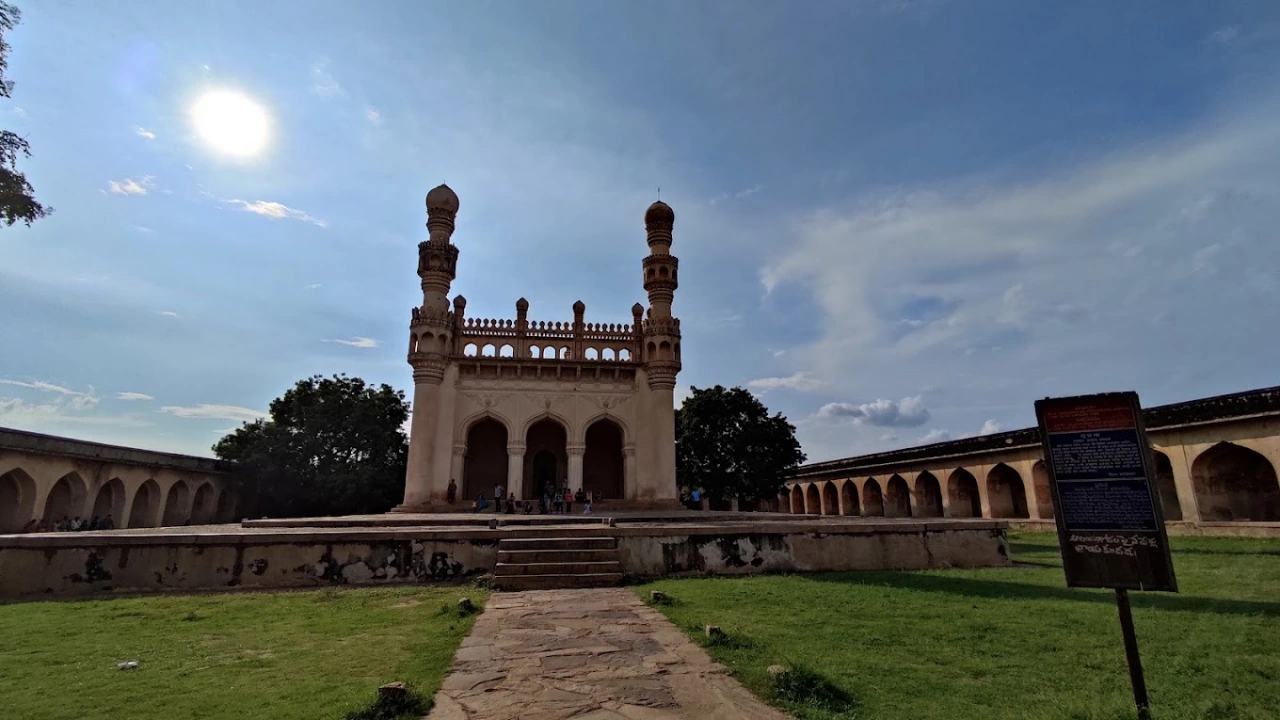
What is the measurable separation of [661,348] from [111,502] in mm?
27776

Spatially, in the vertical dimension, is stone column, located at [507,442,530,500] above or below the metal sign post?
above

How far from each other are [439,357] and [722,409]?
1552 centimetres

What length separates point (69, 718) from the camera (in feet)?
12.4

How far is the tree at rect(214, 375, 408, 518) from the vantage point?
101ft

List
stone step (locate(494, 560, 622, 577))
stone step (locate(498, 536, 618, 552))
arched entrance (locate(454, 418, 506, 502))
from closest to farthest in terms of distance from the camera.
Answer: stone step (locate(494, 560, 622, 577)) < stone step (locate(498, 536, 618, 552)) < arched entrance (locate(454, 418, 506, 502))

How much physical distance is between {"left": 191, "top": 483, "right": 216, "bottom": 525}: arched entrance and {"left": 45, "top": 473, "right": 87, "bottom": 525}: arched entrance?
7.86 metres

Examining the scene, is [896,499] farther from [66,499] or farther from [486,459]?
[66,499]

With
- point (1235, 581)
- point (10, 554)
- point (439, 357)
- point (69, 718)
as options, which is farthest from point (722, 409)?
point (69, 718)

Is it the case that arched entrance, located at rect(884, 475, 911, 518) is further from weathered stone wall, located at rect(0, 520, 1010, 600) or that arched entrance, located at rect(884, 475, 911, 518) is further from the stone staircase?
the stone staircase

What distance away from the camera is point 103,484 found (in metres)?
28.0

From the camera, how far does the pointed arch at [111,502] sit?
95.7 ft

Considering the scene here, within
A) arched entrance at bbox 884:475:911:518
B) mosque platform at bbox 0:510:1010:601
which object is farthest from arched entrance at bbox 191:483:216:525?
arched entrance at bbox 884:475:911:518

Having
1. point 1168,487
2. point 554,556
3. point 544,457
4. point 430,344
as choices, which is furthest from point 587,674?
point 1168,487

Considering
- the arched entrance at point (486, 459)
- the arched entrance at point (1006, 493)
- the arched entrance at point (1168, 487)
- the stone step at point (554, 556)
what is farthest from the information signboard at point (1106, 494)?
the arched entrance at point (1006, 493)
